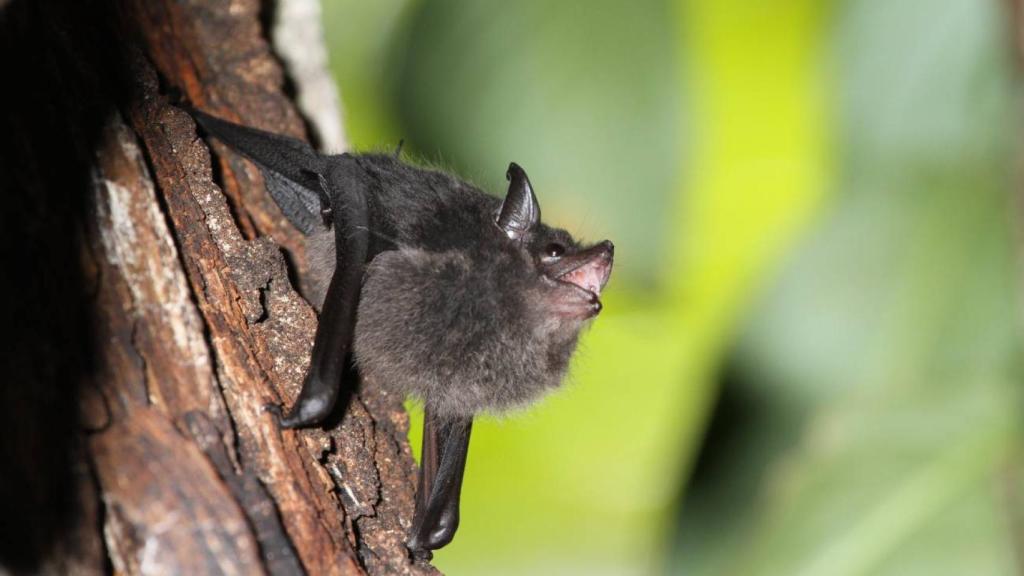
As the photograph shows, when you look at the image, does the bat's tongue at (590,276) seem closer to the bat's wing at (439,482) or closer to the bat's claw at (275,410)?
the bat's wing at (439,482)

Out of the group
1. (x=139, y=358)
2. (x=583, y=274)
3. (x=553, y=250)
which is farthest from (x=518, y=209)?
(x=139, y=358)

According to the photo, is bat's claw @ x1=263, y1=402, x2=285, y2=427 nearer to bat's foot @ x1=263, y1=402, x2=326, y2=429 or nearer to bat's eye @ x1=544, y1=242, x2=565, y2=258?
bat's foot @ x1=263, y1=402, x2=326, y2=429

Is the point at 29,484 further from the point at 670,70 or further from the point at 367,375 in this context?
the point at 670,70

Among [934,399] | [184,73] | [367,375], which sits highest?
[934,399]

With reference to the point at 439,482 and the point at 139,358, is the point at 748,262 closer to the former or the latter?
the point at 439,482

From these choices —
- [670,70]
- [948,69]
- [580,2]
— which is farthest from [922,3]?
[580,2]

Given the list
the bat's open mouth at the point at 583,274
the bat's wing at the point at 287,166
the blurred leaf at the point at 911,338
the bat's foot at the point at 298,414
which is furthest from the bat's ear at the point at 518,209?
the blurred leaf at the point at 911,338
